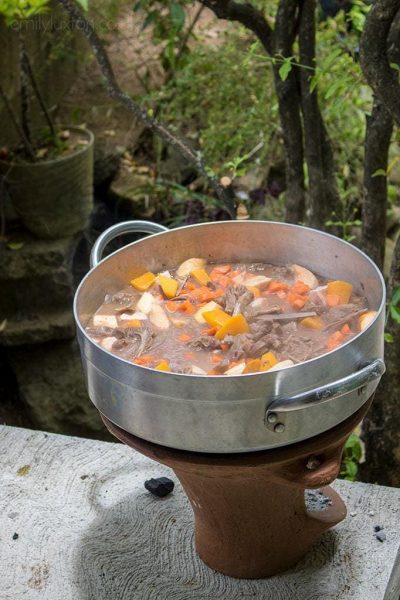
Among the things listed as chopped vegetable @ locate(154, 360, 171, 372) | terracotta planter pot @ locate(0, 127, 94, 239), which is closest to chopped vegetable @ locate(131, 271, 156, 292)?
chopped vegetable @ locate(154, 360, 171, 372)

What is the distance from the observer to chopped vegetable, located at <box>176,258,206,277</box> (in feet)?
6.00

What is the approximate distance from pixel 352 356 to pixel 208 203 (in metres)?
2.26

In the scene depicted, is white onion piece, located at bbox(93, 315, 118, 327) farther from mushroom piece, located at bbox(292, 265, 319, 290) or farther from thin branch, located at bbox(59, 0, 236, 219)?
thin branch, located at bbox(59, 0, 236, 219)

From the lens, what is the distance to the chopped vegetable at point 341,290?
66.3 inches

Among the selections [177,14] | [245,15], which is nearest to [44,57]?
[177,14]

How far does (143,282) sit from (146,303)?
0.08 m

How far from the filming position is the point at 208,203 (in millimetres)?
3592

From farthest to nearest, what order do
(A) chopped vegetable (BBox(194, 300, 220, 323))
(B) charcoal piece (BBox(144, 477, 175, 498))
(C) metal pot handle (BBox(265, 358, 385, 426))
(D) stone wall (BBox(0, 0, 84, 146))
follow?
1. (D) stone wall (BBox(0, 0, 84, 146))
2. (B) charcoal piece (BBox(144, 477, 175, 498))
3. (A) chopped vegetable (BBox(194, 300, 220, 323))
4. (C) metal pot handle (BBox(265, 358, 385, 426))

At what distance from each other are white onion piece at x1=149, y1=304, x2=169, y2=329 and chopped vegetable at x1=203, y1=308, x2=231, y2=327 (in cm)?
8

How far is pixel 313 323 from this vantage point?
5.22 ft

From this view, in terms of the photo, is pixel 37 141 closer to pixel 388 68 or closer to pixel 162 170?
pixel 162 170

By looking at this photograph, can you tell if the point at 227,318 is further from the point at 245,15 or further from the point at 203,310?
the point at 245,15

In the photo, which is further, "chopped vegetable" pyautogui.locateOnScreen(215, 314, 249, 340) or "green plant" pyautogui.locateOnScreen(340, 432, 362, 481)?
"green plant" pyautogui.locateOnScreen(340, 432, 362, 481)

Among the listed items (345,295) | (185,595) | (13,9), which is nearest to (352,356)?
(345,295)
